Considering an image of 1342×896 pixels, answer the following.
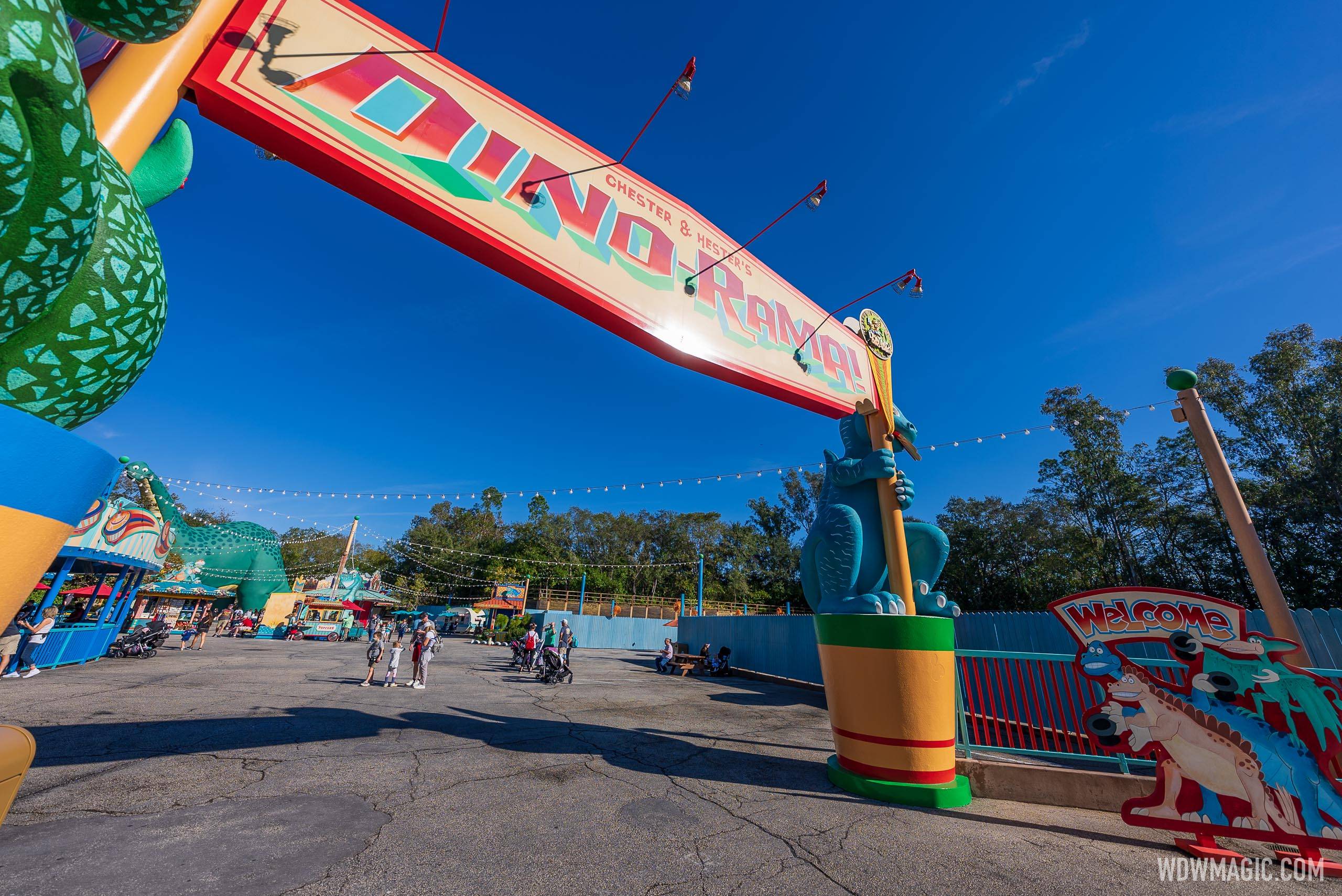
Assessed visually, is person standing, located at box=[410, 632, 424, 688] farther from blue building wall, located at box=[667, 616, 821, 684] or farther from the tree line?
the tree line

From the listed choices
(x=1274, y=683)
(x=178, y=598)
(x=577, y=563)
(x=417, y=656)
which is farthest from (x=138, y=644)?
(x=577, y=563)

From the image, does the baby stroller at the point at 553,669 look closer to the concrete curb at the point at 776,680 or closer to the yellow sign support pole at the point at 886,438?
the concrete curb at the point at 776,680

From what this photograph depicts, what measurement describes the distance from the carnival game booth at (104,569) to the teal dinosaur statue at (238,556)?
11.3m

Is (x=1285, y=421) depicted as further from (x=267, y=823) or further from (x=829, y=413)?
(x=267, y=823)

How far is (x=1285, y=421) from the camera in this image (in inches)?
826

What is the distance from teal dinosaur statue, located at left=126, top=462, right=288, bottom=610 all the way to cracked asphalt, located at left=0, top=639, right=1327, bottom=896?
25.2 meters

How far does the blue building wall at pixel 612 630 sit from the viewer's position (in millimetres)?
28250

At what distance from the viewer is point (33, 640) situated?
998cm

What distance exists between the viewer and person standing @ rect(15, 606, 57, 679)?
388 inches

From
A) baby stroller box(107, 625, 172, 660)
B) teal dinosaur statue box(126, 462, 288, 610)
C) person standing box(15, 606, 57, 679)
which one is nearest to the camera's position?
person standing box(15, 606, 57, 679)

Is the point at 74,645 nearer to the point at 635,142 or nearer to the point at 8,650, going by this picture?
the point at 8,650

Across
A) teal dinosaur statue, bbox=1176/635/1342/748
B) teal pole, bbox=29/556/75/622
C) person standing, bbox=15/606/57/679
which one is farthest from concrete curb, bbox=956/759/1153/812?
teal pole, bbox=29/556/75/622

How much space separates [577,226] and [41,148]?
3363 millimetres

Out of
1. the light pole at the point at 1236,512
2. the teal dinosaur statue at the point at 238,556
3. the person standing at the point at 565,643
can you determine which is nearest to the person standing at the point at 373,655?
the person standing at the point at 565,643
